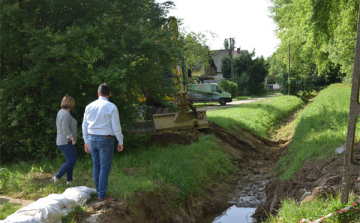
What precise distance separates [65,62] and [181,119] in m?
5.68

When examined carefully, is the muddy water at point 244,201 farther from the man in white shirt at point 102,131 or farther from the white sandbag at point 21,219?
the white sandbag at point 21,219

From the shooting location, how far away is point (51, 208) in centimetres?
546

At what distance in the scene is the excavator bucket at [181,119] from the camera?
43.3 feet

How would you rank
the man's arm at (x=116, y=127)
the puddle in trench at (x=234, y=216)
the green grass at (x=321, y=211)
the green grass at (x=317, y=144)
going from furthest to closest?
the green grass at (x=317, y=144)
the puddle in trench at (x=234, y=216)
the man's arm at (x=116, y=127)
the green grass at (x=321, y=211)

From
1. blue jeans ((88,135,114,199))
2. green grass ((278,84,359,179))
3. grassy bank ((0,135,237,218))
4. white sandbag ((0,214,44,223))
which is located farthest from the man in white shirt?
green grass ((278,84,359,179))

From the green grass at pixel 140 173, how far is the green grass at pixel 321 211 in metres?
2.81

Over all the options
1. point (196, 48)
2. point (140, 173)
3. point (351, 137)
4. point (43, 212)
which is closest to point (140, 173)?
point (140, 173)

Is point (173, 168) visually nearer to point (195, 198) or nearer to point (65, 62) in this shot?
point (195, 198)

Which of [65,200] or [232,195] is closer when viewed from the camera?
[65,200]

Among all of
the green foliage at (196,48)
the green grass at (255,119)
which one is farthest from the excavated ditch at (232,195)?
the green foliage at (196,48)

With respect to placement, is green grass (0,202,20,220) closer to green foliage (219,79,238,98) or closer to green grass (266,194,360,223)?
green grass (266,194,360,223)

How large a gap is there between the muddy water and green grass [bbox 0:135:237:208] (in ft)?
2.21

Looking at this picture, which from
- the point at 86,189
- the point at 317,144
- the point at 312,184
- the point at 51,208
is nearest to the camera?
the point at 51,208

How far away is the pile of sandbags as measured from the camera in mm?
5113
